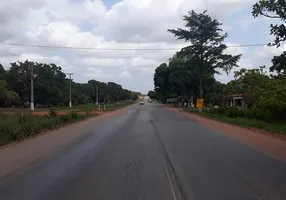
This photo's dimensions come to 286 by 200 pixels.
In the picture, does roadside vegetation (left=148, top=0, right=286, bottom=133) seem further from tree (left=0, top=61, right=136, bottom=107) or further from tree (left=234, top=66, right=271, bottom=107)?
tree (left=0, top=61, right=136, bottom=107)

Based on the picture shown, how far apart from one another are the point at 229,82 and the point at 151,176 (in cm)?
5694

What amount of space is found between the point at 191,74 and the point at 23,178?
7579 cm

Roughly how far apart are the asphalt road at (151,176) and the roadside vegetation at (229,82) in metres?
4.26

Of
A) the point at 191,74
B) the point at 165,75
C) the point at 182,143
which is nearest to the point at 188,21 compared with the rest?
the point at 191,74

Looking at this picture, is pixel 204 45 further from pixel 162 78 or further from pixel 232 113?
pixel 162 78

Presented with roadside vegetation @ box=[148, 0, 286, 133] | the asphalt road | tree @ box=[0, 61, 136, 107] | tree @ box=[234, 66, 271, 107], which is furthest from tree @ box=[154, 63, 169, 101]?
the asphalt road

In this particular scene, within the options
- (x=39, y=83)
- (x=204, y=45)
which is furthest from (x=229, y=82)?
(x=39, y=83)

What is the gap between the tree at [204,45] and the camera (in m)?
62.9

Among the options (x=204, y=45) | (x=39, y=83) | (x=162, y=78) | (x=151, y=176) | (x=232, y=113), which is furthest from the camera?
(x=162, y=78)

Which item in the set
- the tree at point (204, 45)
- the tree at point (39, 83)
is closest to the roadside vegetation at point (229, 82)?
the tree at point (204, 45)

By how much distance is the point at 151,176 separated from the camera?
378 inches

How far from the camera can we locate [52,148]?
16156 millimetres

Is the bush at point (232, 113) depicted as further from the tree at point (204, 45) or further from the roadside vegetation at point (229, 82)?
the tree at point (204, 45)

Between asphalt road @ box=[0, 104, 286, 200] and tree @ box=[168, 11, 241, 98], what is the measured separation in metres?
49.1
